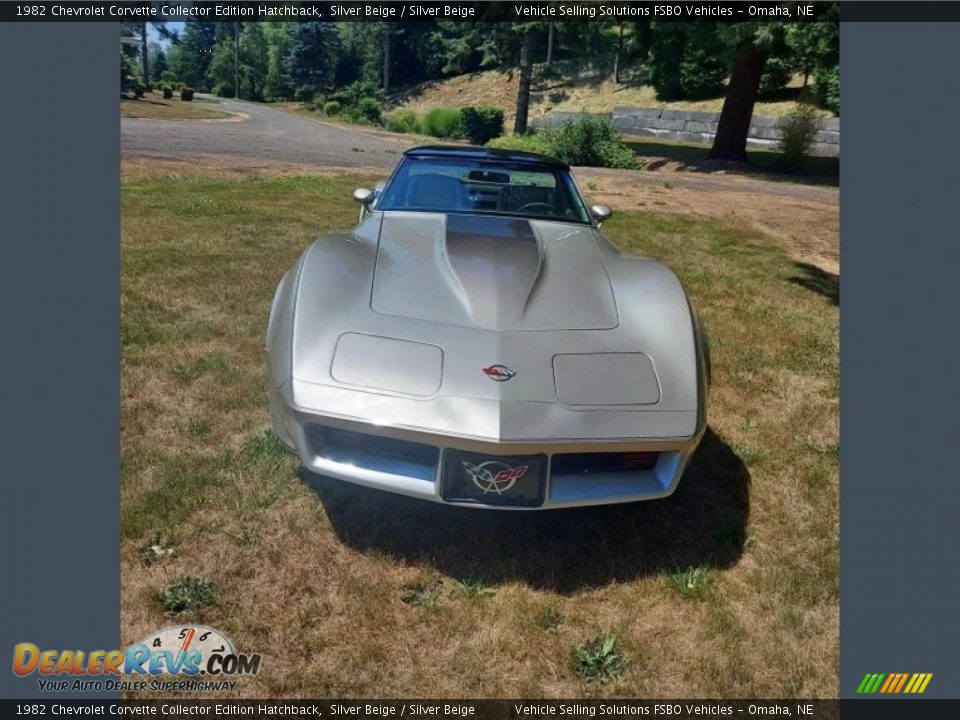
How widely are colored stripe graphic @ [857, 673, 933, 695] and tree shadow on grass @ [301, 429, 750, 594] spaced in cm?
63

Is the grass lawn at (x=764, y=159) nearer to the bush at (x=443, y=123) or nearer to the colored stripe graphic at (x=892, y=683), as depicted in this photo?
the bush at (x=443, y=123)

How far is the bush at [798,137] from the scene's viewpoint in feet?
60.0

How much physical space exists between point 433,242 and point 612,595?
1816mm

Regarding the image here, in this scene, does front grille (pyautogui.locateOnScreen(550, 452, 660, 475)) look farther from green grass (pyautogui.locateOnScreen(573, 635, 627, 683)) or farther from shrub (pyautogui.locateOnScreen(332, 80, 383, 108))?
shrub (pyautogui.locateOnScreen(332, 80, 383, 108))

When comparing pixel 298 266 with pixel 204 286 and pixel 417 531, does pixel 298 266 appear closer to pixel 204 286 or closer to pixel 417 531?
pixel 417 531

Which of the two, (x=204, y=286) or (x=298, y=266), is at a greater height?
(x=298, y=266)

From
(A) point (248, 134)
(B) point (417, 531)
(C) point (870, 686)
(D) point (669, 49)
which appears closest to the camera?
(C) point (870, 686)

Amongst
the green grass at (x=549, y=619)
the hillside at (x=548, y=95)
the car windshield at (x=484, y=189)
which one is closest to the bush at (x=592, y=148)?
the hillside at (x=548, y=95)

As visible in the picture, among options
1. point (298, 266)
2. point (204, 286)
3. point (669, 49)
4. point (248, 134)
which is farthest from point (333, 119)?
point (298, 266)

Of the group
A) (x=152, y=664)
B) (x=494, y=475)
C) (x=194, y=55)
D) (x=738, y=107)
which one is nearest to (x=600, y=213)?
(x=494, y=475)

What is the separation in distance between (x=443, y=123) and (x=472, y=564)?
30.3m

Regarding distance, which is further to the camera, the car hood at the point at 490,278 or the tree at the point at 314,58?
the tree at the point at 314,58

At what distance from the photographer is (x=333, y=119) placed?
129 feet

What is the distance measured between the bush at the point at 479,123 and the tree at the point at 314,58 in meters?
28.2
